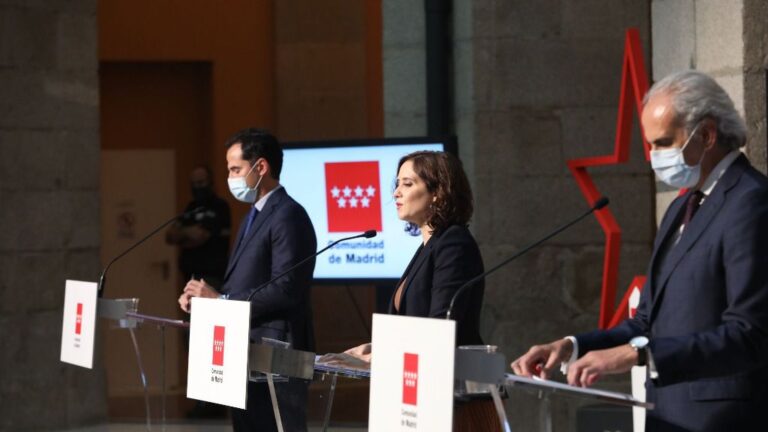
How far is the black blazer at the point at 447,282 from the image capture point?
3533 millimetres

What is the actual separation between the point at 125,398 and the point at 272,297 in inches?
185

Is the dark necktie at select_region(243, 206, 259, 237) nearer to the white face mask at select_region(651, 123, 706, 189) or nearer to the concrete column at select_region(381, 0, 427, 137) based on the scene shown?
the white face mask at select_region(651, 123, 706, 189)

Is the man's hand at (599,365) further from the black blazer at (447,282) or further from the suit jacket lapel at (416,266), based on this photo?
the suit jacket lapel at (416,266)

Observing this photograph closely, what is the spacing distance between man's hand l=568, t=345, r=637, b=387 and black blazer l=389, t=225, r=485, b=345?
2.91 feet

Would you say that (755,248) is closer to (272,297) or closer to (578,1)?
(272,297)

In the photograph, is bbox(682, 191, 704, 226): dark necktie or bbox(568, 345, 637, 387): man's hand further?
bbox(682, 191, 704, 226): dark necktie

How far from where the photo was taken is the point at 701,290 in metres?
2.69

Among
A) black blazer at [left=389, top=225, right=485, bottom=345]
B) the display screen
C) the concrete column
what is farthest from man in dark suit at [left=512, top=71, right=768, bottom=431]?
the concrete column

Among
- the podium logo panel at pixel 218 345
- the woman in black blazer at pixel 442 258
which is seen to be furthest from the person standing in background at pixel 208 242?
the woman in black blazer at pixel 442 258

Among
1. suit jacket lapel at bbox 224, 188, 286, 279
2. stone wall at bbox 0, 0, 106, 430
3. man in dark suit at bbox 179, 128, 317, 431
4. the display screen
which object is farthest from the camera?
stone wall at bbox 0, 0, 106, 430

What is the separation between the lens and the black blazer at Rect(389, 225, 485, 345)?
3.53 m

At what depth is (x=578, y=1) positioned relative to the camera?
6637 millimetres

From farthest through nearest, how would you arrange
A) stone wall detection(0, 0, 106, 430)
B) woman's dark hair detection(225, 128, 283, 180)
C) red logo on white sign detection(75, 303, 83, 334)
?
stone wall detection(0, 0, 106, 430) → red logo on white sign detection(75, 303, 83, 334) → woman's dark hair detection(225, 128, 283, 180)

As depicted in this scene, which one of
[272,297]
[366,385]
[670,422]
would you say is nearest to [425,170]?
[272,297]
